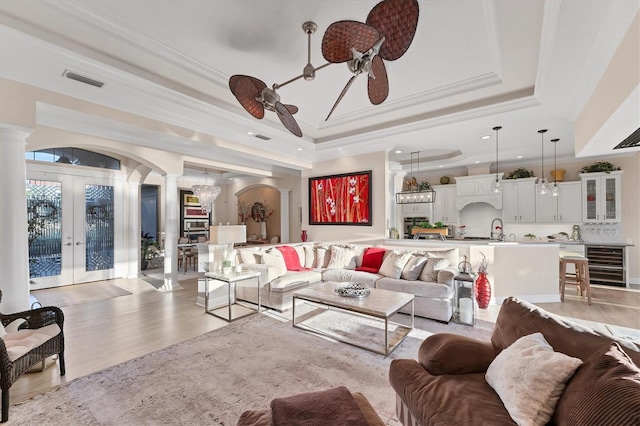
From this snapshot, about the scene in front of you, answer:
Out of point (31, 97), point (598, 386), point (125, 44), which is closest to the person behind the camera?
point (598, 386)

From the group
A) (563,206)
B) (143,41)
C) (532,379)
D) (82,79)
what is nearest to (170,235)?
(82,79)

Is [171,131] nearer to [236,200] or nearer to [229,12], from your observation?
[229,12]

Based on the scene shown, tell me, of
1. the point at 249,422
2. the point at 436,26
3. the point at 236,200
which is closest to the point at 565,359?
the point at 249,422

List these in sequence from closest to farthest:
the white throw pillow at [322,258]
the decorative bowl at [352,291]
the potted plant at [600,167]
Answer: the decorative bowl at [352,291] → the white throw pillow at [322,258] → the potted plant at [600,167]

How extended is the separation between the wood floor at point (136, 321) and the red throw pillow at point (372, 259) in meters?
1.64

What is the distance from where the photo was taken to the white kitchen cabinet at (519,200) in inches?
269

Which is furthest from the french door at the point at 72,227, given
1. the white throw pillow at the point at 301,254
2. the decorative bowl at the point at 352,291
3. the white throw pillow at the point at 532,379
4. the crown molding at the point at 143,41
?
the white throw pillow at the point at 532,379

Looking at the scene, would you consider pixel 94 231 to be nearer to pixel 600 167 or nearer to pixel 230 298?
pixel 230 298

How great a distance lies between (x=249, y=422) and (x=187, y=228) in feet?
31.2

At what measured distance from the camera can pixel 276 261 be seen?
4.82 metres

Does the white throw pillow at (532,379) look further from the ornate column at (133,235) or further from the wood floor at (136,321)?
the ornate column at (133,235)

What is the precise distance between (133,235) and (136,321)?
12.3 feet

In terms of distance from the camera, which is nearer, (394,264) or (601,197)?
(394,264)

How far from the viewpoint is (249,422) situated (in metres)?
1.36
